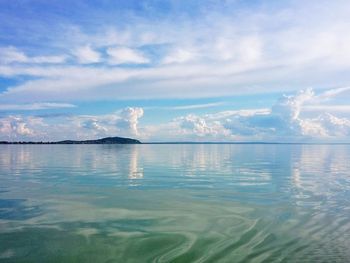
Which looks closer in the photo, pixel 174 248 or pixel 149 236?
pixel 174 248

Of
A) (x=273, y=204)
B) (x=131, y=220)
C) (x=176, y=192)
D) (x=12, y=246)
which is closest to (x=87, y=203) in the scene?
(x=131, y=220)

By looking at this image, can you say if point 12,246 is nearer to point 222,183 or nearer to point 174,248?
point 174,248

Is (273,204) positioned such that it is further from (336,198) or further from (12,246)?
(12,246)

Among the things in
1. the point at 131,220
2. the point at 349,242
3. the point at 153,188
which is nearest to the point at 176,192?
the point at 153,188

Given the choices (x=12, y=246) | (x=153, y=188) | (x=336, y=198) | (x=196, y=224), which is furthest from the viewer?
(x=153, y=188)

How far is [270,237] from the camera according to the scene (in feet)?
59.3

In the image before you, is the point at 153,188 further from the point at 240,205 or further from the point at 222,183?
the point at 240,205

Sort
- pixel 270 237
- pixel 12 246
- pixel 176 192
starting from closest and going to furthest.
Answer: pixel 12 246, pixel 270 237, pixel 176 192

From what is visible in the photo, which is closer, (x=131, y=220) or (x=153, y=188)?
(x=131, y=220)

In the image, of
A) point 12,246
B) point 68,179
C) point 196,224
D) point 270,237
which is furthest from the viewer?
point 68,179

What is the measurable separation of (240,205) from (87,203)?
34.8 ft

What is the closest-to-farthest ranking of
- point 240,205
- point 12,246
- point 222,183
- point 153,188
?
point 12,246 → point 240,205 → point 153,188 → point 222,183

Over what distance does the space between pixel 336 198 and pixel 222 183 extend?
A: 12.5m

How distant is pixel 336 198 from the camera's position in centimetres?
2953
